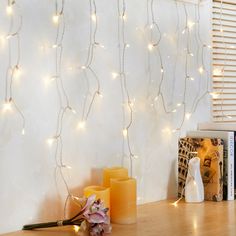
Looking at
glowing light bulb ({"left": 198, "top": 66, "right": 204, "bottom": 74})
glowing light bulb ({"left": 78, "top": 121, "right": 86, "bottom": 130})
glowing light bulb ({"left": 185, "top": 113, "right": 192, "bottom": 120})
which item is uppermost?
glowing light bulb ({"left": 198, "top": 66, "right": 204, "bottom": 74})

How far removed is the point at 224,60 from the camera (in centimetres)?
173

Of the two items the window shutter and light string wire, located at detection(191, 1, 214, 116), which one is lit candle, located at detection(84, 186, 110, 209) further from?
the window shutter

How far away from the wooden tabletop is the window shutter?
1.36 ft

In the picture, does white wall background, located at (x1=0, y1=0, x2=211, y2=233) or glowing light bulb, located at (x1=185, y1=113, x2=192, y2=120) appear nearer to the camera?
white wall background, located at (x1=0, y1=0, x2=211, y2=233)

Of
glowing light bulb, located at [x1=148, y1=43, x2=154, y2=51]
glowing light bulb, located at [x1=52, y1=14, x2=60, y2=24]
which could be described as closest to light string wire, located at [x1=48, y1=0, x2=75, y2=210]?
glowing light bulb, located at [x1=52, y1=14, x2=60, y2=24]

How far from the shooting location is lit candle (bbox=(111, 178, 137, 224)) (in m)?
1.23

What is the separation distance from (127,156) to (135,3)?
1.72 feet

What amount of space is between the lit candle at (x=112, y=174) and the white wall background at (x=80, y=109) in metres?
0.05

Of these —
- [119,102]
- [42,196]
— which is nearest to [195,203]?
[119,102]

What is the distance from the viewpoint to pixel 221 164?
59.3 inches

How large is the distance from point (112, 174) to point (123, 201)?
102mm

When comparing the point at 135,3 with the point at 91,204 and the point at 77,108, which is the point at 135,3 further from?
the point at 91,204

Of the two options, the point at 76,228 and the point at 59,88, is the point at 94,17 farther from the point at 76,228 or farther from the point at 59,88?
the point at 76,228

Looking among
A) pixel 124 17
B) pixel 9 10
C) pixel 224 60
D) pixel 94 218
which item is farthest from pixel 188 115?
pixel 9 10
